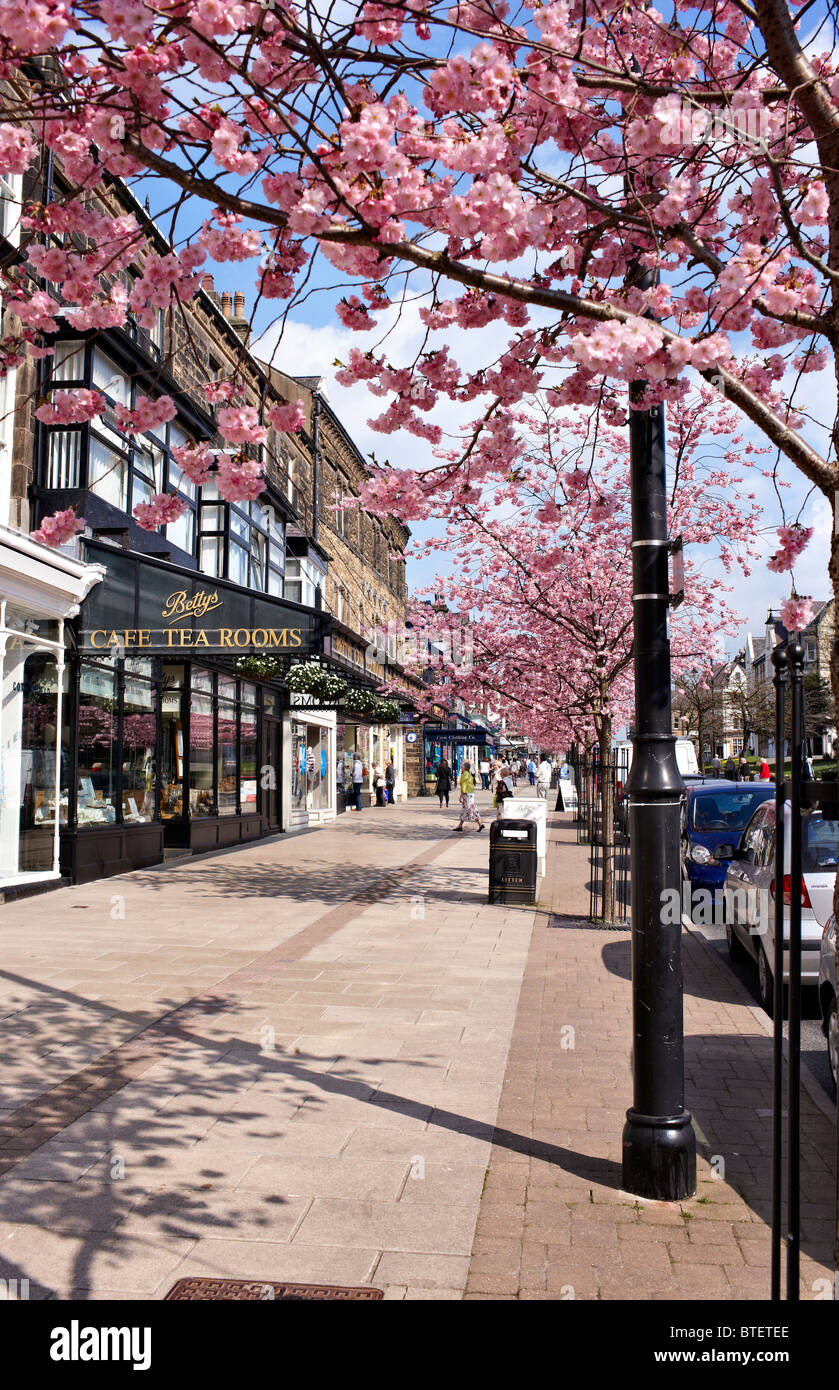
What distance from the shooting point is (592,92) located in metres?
4.27

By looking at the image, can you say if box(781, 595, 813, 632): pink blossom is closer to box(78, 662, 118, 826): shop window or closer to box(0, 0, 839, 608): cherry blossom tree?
box(0, 0, 839, 608): cherry blossom tree

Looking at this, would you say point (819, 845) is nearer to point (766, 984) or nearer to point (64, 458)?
point (766, 984)

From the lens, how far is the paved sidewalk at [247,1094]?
3.92m

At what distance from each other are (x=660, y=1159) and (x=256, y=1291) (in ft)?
6.02

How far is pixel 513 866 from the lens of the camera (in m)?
13.5

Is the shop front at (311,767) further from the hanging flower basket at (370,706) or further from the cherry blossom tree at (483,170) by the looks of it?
the cherry blossom tree at (483,170)

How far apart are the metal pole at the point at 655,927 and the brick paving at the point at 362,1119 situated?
205mm

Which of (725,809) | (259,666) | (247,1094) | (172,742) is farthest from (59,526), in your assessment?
(172,742)

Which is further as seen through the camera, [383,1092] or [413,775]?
[413,775]

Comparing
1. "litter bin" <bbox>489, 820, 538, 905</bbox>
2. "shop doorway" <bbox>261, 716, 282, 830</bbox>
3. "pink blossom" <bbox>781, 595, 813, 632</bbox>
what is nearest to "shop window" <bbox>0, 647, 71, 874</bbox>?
"litter bin" <bbox>489, 820, 538, 905</bbox>

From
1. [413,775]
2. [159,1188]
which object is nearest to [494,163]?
[159,1188]

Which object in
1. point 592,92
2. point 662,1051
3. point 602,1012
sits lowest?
point 602,1012

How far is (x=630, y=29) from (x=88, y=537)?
11.4 meters
